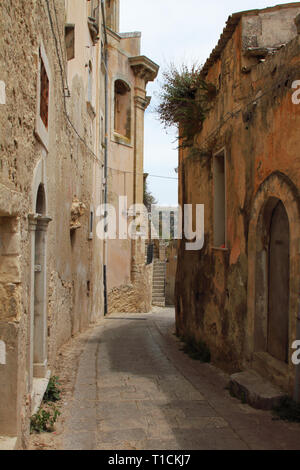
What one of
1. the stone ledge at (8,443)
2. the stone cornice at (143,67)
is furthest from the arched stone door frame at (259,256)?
the stone cornice at (143,67)

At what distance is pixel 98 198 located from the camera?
14562mm

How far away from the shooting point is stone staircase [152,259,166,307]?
2316 cm

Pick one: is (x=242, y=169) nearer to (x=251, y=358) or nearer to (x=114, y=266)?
(x=251, y=358)

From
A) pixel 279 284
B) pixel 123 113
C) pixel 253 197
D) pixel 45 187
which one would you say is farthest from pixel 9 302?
pixel 123 113

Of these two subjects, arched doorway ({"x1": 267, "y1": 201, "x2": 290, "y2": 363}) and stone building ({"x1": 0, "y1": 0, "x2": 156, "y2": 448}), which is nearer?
stone building ({"x1": 0, "y1": 0, "x2": 156, "y2": 448})

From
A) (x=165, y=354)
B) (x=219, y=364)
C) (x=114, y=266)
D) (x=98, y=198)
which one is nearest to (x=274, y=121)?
(x=219, y=364)

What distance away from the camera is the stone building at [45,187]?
310 centimetres

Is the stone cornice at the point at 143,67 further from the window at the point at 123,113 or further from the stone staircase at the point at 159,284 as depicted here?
the stone staircase at the point at 159,284

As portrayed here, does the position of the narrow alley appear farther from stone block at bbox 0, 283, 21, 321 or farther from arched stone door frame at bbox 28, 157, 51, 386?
stone block at bbox 0, 283, 21, 321

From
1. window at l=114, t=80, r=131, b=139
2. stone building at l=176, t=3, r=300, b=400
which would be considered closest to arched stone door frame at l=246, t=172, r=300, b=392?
stone building at l=176, t=3, r=300, b=400

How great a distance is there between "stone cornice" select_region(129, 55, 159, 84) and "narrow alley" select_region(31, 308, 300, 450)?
13.9 meters

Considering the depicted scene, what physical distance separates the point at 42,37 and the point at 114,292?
1285 cm

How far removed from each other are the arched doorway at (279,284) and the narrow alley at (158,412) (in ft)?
2.77

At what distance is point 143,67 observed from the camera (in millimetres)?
18031
